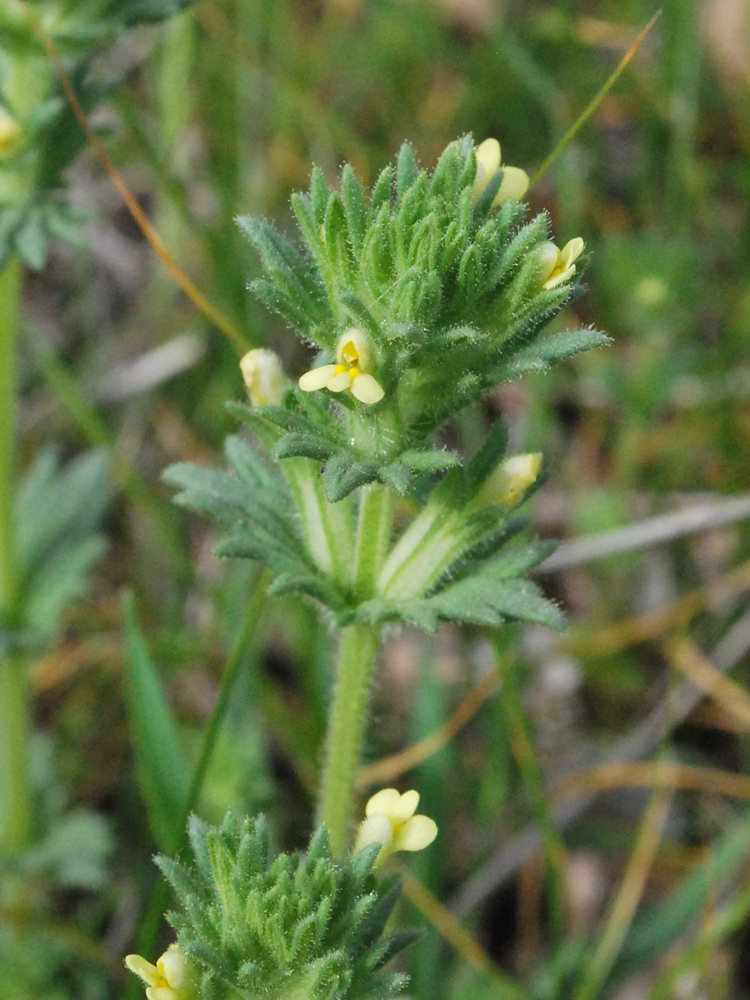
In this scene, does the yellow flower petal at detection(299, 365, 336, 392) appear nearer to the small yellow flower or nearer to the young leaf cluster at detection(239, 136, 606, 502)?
the young leaf cluster at detection(239, 136, 606, 502)

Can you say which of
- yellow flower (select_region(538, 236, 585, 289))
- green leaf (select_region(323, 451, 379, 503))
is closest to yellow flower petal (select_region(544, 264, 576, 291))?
yellow flower (select_region(538, 236, 585, 289))

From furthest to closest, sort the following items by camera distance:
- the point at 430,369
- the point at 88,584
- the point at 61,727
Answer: the point at 88,584
the point at 61,727
the point at 430,369

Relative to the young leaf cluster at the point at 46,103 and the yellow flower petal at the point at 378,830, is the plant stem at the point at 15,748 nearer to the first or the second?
the young leaf cluster at the point at 46,103

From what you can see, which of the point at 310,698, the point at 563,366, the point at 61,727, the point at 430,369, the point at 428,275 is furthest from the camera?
the point at 563,366

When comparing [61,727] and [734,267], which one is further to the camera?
[734,267]

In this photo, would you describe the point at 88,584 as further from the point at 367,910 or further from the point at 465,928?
the point at 367,910

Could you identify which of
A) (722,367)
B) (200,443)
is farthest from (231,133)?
(722,367)

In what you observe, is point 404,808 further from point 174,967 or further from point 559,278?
point 559,278
